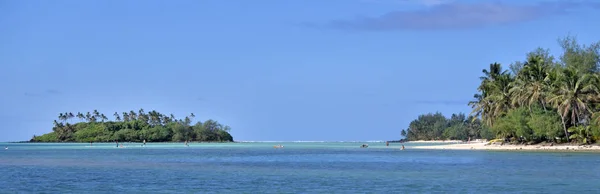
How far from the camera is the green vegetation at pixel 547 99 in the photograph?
246ft

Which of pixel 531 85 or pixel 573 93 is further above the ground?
pixel 531 85

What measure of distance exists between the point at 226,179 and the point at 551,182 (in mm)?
17026

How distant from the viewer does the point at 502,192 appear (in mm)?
31141

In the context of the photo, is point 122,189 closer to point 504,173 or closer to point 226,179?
point 226,179

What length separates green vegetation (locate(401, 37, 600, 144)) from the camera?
7488cm

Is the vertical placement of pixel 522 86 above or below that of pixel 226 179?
above

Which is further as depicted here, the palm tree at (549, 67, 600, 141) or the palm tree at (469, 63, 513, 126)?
the palm tree at (469, 63, 513, 126)

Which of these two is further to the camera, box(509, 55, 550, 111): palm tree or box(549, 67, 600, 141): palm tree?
box(509, 55, 550, 111): palm tree

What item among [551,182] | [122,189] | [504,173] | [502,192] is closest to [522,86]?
[504,173]

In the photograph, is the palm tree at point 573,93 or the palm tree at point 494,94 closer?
the palm tree at point 573,93

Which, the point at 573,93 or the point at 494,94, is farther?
the point at 494,94

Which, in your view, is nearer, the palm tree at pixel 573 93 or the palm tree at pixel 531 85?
the palm tree at pixel 573 93

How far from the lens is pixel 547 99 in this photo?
258 feet

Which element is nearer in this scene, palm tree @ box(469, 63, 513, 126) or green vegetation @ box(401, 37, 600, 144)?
green vegetation @ box(401, 37, 600, 144)
